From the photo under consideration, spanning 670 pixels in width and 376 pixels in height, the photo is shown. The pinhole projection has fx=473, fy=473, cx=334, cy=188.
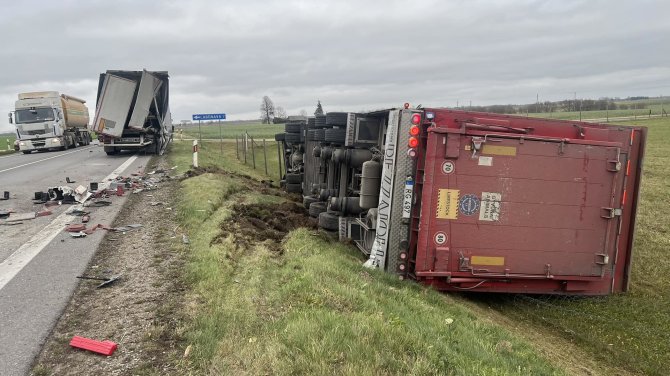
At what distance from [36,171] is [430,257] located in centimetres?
1448

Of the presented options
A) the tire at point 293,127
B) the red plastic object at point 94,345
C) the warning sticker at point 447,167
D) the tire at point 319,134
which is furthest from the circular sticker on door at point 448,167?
the tire at point 293,127

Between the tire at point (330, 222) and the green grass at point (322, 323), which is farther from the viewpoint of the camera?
the tire at point (330, 222)

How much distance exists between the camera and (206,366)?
310 cm

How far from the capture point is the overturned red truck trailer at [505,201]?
532 cm

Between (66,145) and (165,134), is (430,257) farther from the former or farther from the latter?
(66,145)

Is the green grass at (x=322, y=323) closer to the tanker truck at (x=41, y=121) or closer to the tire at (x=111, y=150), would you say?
the tire at (x=111, y=150)

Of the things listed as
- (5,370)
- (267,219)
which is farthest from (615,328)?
(5,370)

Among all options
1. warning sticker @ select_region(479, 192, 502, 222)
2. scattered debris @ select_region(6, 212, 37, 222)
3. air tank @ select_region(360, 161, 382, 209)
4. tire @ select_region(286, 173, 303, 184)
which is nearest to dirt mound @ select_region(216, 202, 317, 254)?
air tank @ select_region(360, 161, 382, 209)

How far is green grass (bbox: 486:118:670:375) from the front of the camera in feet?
15.2

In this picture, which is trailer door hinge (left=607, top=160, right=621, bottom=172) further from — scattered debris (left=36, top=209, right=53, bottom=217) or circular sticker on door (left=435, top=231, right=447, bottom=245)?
scattered debris (left=36, top=209, right=53, bottom=217)

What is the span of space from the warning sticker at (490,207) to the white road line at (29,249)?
16.6 feet

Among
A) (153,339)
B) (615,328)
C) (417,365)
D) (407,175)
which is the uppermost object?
(407,175)

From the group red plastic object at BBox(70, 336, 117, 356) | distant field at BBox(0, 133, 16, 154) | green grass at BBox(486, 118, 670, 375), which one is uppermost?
red plastic object at BBox(70, 336, 117, 356)

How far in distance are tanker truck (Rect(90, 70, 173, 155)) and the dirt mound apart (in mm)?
→ 12744
